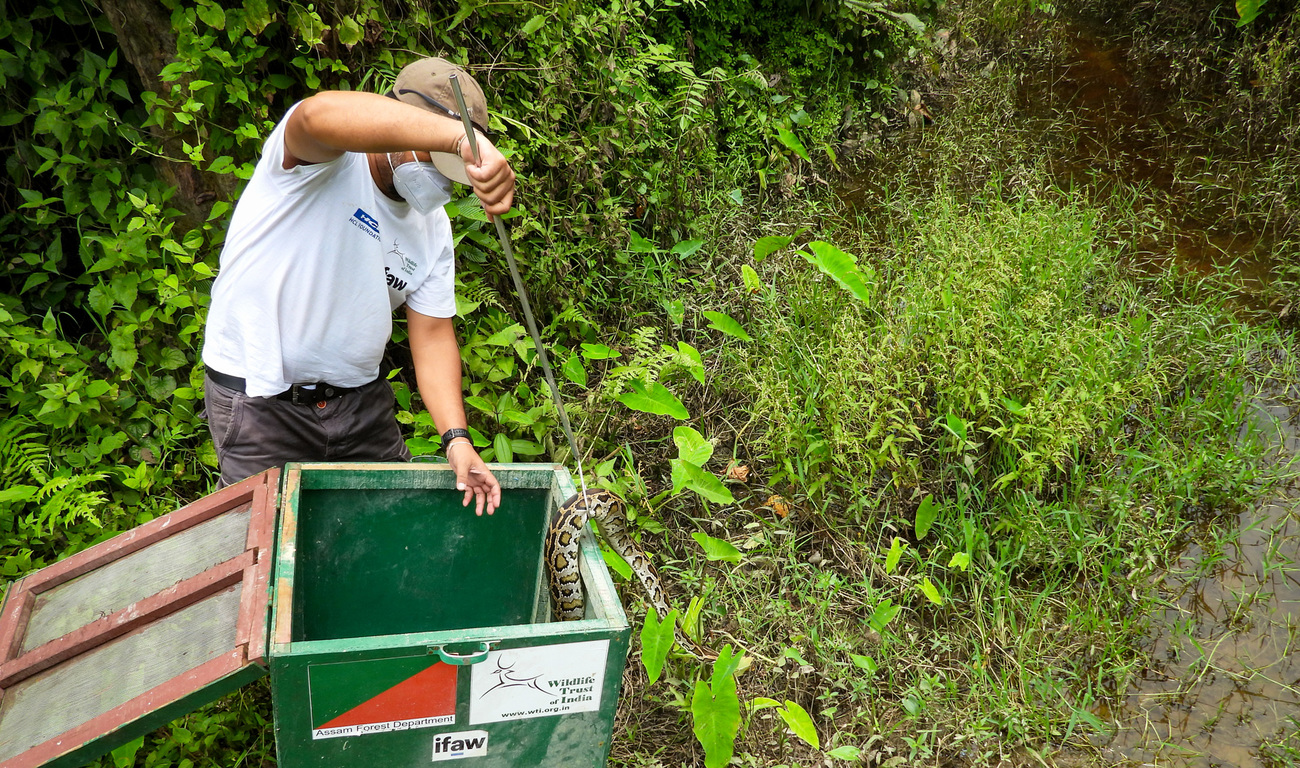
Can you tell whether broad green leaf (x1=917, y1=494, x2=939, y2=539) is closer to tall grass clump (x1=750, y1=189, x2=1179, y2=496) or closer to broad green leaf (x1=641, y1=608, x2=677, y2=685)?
tall grass clump (x1=750, y1=189, x2=1179, y2=496)

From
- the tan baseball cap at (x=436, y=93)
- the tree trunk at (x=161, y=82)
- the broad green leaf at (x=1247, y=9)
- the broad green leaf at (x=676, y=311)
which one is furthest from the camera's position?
the broad green leaf at (x=1247, y=9)

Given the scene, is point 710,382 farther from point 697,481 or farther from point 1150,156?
point 1150,156

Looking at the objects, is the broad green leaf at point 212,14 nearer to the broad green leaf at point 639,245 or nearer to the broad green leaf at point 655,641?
the broad green leaf at point 639,245

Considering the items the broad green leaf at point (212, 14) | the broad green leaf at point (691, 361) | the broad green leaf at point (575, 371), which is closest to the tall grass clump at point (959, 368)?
the broad green leaf at point (691, 361)

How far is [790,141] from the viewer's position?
5.20m

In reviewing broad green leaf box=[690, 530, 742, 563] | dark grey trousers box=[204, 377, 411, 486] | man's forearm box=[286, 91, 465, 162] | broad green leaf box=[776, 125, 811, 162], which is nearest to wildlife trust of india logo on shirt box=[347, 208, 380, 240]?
man's forearm box=[286, 91, 465, 162]

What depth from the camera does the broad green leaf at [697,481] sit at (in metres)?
2.80

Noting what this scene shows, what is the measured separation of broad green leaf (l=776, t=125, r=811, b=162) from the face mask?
3.52 m

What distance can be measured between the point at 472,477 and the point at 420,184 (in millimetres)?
784

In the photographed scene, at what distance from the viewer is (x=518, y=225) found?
11.7ft

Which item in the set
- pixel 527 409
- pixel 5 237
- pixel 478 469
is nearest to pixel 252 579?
pixel 478 469

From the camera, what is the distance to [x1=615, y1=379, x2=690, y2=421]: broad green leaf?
3.03m

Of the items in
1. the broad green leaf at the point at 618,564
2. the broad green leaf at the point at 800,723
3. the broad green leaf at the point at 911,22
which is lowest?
the broad green leaf at the point at 800,723

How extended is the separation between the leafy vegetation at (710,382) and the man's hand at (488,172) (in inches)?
52.7
